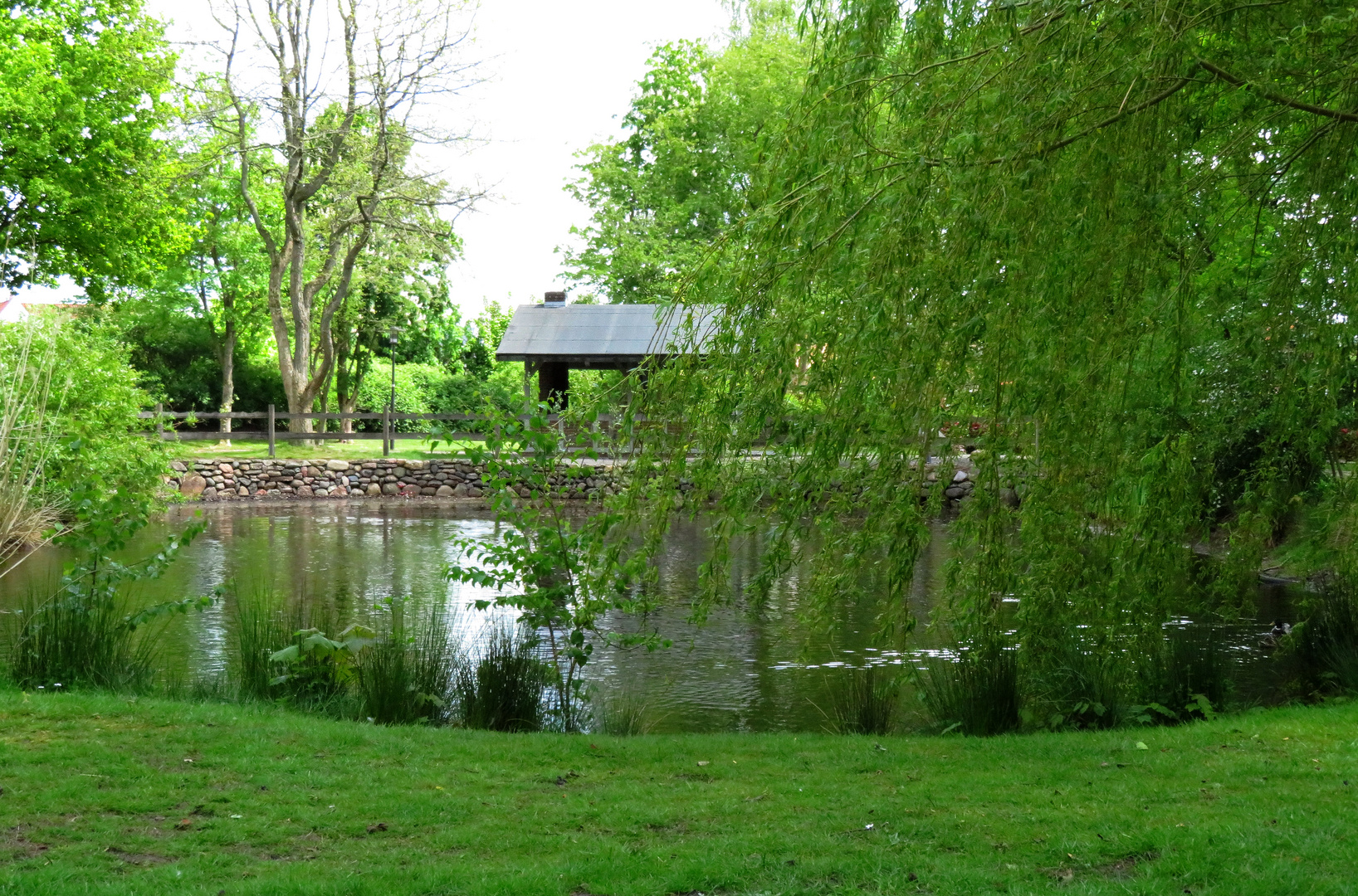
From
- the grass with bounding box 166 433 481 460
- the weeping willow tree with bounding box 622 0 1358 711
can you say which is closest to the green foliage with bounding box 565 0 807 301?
the grass with bounding box 166 433 481 460

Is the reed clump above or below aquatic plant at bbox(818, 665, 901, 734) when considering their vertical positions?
above

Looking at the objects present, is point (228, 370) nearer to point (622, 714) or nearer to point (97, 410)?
point (97, 410)

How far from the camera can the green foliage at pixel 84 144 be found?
59.9 ft

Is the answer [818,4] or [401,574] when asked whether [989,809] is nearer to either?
[818,4]

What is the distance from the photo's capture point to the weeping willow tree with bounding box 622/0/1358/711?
3480 millimetres

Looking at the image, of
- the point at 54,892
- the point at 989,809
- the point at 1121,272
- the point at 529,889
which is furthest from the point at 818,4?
the point at 54,892

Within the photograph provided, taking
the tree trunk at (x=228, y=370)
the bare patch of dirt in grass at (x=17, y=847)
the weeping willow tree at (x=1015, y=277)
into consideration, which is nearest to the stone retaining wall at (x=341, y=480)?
the tree trunk at (x=228, y=370)

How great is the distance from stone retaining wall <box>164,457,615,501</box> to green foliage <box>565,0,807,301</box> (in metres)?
7.75

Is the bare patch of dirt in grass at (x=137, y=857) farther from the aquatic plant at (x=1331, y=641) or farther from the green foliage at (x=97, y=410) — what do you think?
the green foliage at (x=97, y=410)

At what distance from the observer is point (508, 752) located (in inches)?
183

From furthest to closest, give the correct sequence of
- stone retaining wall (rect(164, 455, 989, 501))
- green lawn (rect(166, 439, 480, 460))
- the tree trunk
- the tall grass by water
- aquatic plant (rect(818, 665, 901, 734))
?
the tree trunk < green lawn (rect(166, 439, 480, 460)) < stone retaining wall (rect(164, 455, 989, 501)) < the tall grass by water < aquatic plant (rect(818, 665, 901, 734))

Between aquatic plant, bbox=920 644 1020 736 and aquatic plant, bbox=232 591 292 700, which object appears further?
aquatic plant, bbox=232 591 292 700

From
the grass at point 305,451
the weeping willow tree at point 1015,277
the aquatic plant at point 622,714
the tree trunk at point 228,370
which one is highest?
the tree trunk at point 228,370

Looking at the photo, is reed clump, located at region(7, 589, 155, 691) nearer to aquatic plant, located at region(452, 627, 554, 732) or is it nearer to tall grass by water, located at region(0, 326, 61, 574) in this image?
tall grass by water, located at region(0, 326, 61, 574)
